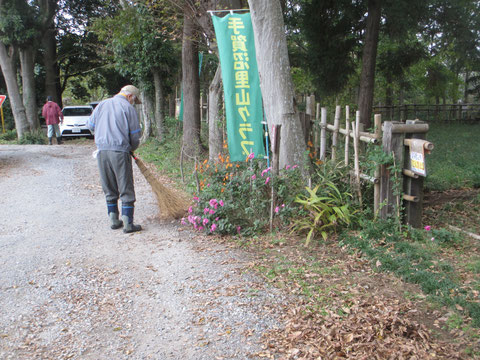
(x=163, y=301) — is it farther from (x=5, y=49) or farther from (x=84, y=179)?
(x=5, y=49)

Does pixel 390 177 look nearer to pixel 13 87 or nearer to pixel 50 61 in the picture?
pixel 13 87

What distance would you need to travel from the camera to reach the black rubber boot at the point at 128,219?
6.38 metres

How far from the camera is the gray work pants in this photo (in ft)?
20.7

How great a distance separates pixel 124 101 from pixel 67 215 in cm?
242

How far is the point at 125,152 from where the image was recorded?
6340 mm

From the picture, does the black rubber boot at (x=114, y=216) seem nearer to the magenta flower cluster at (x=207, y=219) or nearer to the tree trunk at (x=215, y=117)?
the magenta flower cluster at (x=207, y=219)

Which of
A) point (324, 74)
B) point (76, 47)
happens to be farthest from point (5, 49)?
point (324, 74)

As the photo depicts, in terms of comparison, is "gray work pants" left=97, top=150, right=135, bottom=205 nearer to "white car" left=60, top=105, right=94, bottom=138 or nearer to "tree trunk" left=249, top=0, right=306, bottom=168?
"tree trunk" left=249, top=0, right=306, bottom=168

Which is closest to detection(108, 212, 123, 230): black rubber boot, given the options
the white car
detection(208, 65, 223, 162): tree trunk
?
detection(208, 65, 223, 162): tree trunk

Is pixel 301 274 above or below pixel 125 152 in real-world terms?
below

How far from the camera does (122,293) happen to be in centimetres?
455

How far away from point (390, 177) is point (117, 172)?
12.1 ft

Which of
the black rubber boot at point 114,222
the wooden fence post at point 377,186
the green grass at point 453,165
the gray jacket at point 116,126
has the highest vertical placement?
the gray jacket at point 116,126

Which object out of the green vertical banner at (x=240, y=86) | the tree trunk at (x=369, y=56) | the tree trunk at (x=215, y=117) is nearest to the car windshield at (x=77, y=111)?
the tree trunk at (x=215, y=117)
